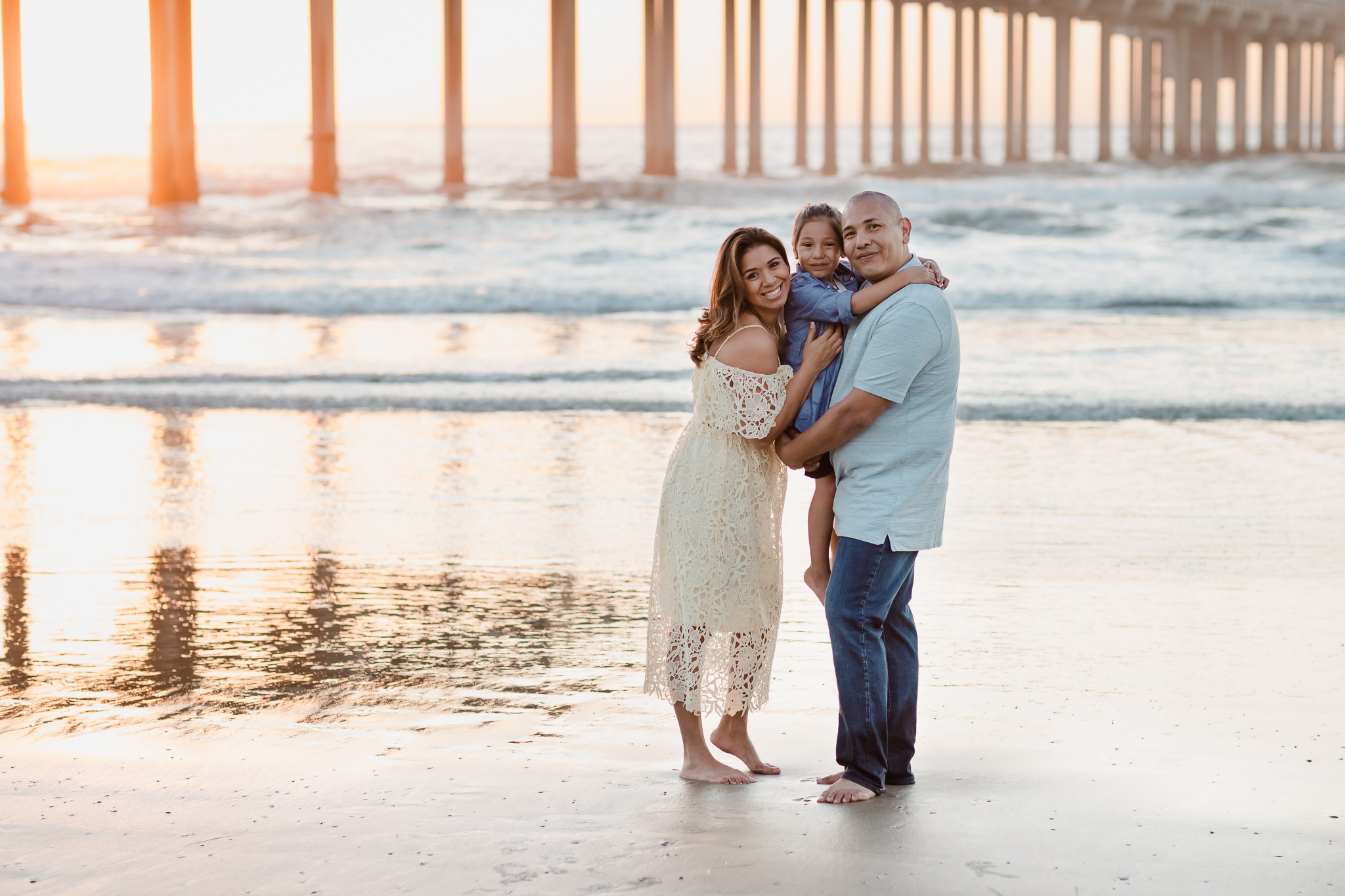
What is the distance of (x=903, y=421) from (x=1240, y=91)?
173ft

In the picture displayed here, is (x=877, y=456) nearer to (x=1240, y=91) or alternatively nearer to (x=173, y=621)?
(x=173, y=621)

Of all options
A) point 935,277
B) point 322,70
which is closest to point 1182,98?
point 322,70

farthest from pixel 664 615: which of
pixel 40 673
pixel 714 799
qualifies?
pixel 40 673

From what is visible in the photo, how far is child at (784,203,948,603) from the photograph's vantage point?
307cm

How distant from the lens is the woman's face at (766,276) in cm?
310

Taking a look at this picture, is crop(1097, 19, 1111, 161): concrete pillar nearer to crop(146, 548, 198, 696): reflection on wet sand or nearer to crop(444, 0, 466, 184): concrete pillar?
crop(444, 0, 466, 184): concrete pillar

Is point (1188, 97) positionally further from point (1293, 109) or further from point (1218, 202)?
point (1218, 202)

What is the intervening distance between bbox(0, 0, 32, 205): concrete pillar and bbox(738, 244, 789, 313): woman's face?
24.7m

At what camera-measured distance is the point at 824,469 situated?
125 inches

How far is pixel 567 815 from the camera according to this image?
292 cm

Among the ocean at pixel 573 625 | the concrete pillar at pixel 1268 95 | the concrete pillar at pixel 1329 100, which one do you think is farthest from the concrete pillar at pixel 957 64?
the ocean at pixel 573 625

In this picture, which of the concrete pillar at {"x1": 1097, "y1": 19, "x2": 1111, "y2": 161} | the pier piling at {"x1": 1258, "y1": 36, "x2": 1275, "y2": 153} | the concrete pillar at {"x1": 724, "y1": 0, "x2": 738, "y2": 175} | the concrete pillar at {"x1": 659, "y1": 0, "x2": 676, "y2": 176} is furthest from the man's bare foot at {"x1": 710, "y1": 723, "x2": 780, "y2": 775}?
the pier piling at {"x1": 1258, "y1": 36, "x2": 1275, "y2": 153}

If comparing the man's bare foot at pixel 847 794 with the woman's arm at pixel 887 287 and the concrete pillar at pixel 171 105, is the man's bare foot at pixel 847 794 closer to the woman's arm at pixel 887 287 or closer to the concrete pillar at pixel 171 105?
the woman's arm at pixel 887 287

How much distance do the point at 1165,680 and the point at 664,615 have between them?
1.47 metres
